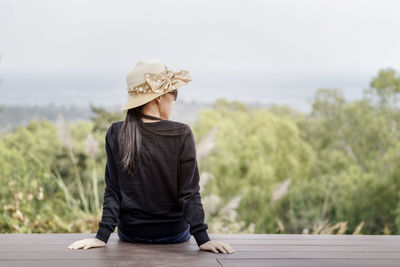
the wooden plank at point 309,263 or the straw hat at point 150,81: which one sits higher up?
the straw hat at point 150,81

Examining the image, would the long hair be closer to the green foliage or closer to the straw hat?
the straw hat

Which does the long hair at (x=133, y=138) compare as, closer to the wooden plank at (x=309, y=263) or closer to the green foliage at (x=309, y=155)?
the wooden plank at (x=309, y=263)

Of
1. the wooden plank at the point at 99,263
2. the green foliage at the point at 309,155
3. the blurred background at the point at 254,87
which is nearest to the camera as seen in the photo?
Result: the wooden plank at the point at 99,263

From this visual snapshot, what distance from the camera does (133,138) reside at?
1915 mm

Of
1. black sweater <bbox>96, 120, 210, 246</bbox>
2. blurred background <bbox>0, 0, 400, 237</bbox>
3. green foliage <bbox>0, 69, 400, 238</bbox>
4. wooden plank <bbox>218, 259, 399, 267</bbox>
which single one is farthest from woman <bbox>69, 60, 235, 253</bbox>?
green foliage <bbox>0, 69, 400, 238</bbox>

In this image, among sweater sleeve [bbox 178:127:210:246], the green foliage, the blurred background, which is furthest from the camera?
the blurred background

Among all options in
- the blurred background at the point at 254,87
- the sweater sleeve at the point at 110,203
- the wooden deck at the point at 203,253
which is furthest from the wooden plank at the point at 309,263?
the blurred background at the point at 254,87

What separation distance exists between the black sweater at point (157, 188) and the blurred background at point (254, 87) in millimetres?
3757

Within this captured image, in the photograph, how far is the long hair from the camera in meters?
1.91

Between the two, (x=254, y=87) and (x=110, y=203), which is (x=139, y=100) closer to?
(x=110, y=203)

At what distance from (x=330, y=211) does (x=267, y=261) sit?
1890cm

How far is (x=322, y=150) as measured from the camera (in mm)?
26875

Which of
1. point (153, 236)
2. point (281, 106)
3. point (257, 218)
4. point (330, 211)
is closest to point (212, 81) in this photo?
point (281, 106)

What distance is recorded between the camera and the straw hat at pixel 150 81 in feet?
6.41
